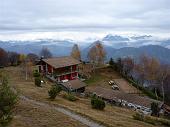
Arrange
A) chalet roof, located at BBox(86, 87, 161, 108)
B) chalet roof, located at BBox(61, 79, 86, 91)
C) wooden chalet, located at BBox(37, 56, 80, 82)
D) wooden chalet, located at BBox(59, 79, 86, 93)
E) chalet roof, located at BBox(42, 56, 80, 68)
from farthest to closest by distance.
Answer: chalet roof, located at BBox(42, 56, 80, 68)
wooden chalet, located at BBox(37, 56, 80, 82)
chalet roof, located at BBox(61, 79, 86, 91)
wooden chalet, located at BBox(59, 79, 86, 93)
chalet roof, located at BBox(86, 87, 161, 108)

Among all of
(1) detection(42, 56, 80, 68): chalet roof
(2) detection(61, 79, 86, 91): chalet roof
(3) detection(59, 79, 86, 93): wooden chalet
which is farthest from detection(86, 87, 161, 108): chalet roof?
(1) detection(42, 56, 80, 68): chalet roof

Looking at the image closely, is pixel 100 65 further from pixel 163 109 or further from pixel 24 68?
pixel 163 109

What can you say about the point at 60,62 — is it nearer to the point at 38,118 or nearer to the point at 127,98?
the point at 127,98

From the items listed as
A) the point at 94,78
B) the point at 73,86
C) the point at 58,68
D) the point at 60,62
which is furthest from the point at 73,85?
the point at 94,78

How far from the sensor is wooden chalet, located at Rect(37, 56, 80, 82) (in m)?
87.4

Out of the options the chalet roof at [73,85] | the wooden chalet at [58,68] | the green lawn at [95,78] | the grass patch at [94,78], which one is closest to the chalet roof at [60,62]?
the wooden chalet at [58,68]

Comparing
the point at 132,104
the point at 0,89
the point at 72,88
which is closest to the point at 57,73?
the point at 72,88

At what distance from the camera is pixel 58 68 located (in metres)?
88.2

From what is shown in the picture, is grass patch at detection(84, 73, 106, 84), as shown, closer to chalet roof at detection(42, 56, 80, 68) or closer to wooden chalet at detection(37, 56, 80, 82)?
wooden chalet at detection(37, 56, 80, 82)

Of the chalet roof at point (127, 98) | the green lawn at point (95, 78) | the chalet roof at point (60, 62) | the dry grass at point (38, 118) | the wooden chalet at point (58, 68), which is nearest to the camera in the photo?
the dry grass at point (38, 118)

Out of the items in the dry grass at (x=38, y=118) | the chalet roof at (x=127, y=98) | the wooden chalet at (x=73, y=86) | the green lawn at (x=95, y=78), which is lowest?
the chalet roof at (x=127, y=98)

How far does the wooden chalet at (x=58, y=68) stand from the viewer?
87438mm

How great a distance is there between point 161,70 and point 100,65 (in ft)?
77.2

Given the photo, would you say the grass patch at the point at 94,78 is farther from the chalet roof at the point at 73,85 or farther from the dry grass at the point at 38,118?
the dry grass at the point at 38,118
